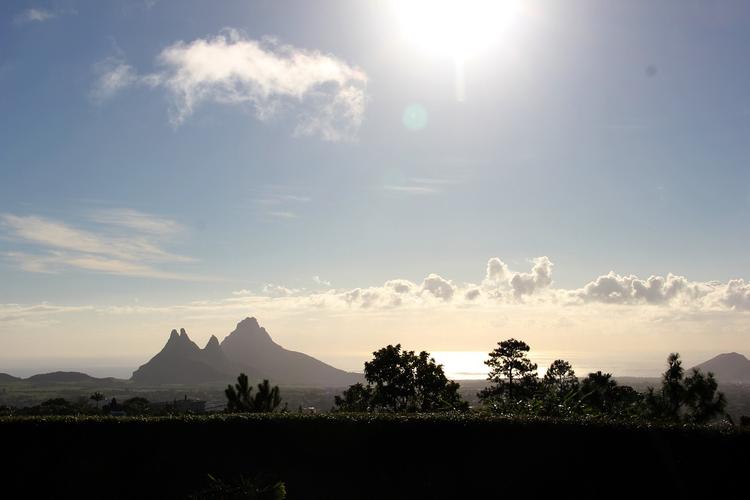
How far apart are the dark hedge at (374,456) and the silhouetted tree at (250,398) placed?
1147 centimetres

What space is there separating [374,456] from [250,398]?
15.6m

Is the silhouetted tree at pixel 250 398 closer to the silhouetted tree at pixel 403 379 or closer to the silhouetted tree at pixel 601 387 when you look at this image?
the silhouetted tree at pixel 403 379

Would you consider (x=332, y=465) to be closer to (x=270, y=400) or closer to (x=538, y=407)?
(x=538, y=407)

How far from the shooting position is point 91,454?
16156 millimetres

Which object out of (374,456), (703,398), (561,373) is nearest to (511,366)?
(561,373)

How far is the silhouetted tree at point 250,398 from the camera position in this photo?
28.2m

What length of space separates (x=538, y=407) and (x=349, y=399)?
2647cm

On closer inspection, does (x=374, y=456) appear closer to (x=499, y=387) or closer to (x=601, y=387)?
(x=499, y=387)

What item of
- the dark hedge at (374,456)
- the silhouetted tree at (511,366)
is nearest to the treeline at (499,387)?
the silhouetted tree at (511,366)

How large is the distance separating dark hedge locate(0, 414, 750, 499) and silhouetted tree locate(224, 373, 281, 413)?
11.5 meters

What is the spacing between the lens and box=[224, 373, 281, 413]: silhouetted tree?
1112 inches

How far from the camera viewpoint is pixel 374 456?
1593cm

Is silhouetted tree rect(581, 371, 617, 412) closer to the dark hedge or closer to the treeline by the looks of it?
the treeline

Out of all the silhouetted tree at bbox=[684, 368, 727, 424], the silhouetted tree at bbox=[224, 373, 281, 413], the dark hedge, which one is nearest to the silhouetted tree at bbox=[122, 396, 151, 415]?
the silhouetted tree at bbox=[224, 373, 281, 413]
